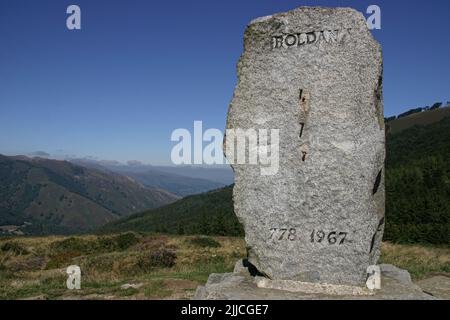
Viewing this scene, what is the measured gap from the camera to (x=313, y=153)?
772cm

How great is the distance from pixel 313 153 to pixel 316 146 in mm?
142

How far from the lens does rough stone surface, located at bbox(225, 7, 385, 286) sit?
24.7 feet

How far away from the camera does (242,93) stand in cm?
833

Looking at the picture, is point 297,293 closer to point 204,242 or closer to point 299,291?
point 299,291

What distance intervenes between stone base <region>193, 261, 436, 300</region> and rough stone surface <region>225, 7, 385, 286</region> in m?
0.15

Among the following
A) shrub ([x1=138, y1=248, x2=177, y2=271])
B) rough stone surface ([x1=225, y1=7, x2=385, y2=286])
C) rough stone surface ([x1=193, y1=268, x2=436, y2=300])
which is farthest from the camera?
shrub ([x1=138, y1=248, x2=177, y2=271])

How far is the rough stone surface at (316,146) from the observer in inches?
296

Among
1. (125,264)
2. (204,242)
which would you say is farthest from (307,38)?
(204,242)

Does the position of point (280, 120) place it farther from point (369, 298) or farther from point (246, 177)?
point (369, 298)

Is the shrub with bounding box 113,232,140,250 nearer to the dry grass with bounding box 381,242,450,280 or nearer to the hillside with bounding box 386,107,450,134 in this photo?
the dry grass with bounding box 381,242,450,280

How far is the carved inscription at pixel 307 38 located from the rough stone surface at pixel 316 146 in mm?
19

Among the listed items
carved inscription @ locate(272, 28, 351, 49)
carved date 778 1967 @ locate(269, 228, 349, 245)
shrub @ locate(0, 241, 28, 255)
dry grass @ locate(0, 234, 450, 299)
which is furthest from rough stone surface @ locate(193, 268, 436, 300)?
shrub @ locate(0, 241, 28, 255)
